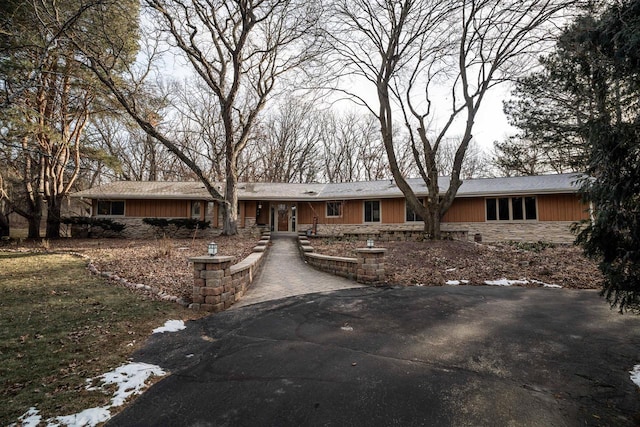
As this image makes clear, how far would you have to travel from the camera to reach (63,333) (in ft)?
12.8

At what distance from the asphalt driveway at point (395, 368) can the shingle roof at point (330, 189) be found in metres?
11.7

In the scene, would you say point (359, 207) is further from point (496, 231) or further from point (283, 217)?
point (496, 231)

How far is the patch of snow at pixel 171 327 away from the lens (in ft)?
14.1

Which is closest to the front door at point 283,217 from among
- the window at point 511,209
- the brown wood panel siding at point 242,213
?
the brown wood panel siding at point 242,213

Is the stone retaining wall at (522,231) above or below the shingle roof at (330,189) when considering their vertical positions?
below

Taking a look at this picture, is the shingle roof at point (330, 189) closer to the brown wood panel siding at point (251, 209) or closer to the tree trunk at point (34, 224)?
the brown wood panel siding at point (251, 209)

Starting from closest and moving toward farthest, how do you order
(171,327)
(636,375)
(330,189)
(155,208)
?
(636,375), (171,327), (155,208), (330,189)

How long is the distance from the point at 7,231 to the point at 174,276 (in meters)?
15.6

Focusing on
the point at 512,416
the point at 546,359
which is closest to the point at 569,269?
the point at 546,359

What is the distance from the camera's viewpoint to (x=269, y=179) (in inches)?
1144

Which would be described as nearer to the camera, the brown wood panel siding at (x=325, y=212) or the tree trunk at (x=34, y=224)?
the tree trunk at (x=34, y=224)

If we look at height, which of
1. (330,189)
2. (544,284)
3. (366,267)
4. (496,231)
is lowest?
(544,284)

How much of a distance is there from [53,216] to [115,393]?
57.6 ft

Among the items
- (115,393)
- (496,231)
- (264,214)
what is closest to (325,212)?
(264,214)
